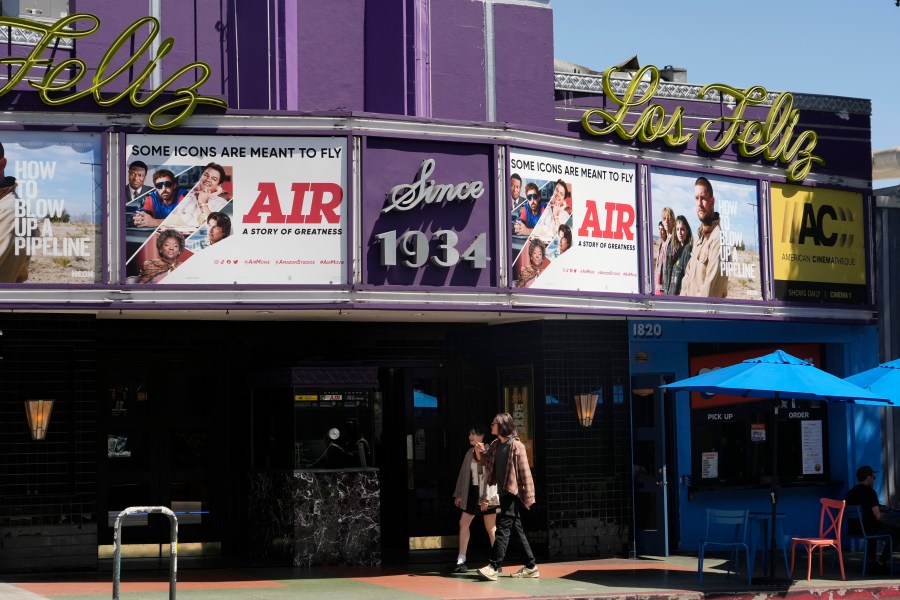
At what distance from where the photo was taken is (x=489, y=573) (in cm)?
1633

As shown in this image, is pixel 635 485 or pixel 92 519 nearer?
pixel 92 519

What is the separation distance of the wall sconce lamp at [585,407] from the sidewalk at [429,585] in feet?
7.20

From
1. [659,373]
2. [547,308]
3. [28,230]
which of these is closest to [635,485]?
[659,373]

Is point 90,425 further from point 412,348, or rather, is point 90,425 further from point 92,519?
point 412,348

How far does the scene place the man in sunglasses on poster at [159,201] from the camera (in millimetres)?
15953

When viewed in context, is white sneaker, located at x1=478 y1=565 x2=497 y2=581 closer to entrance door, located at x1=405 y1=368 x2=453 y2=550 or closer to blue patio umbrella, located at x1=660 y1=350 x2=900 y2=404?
blue patio umbrella, located at x1=660 y1=350 x2=900 y2=404

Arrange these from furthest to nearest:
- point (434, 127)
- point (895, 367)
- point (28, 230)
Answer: point (895, 367) < point (434, 127) < point (28, 230)

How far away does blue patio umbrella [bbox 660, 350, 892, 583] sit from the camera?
15.5 meters

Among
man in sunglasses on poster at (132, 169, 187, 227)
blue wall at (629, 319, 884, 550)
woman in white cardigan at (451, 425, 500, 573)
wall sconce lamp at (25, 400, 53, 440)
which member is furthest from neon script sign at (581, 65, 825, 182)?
wall sconce lamp at (25, 400, 53, 440)

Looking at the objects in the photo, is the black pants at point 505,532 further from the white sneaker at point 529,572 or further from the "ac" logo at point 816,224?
the "ac" logo at point 816,224

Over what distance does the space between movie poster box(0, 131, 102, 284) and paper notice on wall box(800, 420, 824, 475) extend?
1174cm

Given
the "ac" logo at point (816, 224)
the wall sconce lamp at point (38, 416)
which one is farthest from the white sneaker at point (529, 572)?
the "ac" logo at point (816, 224)

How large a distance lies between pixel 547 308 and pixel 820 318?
5.69m

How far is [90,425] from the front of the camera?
17328 millimetres
